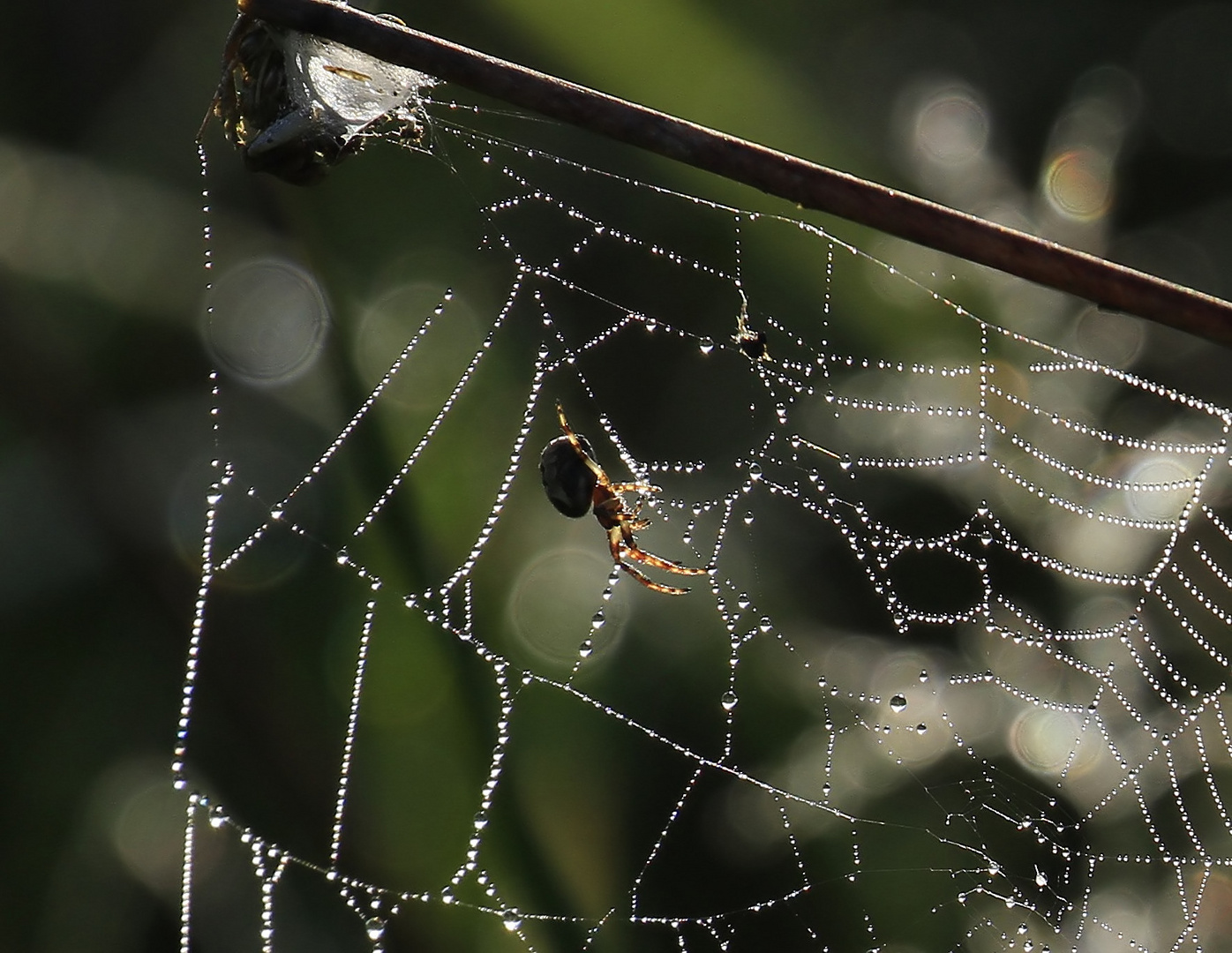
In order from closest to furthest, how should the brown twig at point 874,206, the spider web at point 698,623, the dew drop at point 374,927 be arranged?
the brown twig at point 874,206 < the dew drop at point 374,927 < the spider web at point 698,623

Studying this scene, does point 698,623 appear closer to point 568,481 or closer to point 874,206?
point 568,481

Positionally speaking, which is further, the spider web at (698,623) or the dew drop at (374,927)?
the spider web at (698,623)

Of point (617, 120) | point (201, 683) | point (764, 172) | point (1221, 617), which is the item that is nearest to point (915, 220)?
point (764, 172)

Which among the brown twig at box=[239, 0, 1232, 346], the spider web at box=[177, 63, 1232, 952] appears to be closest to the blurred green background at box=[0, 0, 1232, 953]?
the spider web at box=[177, 63, 1232, 952]

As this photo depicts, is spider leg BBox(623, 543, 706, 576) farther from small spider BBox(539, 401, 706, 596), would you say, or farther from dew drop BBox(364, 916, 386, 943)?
dew drop BBox(364, 916, 386, 943)

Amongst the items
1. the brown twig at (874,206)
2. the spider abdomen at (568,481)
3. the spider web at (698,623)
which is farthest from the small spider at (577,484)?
the brown twig at (874,206)

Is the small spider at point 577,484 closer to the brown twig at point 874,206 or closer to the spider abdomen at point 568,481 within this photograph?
the spider abdomen at point 568,481
